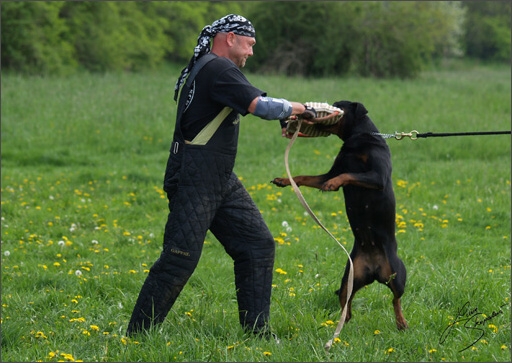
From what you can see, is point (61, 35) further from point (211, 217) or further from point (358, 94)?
point (211, 217)

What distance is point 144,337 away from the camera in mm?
4898

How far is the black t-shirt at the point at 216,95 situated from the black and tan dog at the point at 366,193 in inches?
23.7

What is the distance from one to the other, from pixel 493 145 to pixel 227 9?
41023 mm

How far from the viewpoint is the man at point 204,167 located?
486 centimetres

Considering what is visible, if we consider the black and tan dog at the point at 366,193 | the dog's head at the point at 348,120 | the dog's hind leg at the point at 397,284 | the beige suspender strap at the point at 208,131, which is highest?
the dog's head at the point at 348,120

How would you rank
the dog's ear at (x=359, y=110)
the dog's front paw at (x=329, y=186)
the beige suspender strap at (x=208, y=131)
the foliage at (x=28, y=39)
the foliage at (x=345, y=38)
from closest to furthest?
1. the dog's front paw at (x=329, y=186)
2. the beige suspender strap at (x=208, y=131)
3. the dog's ear at (x=359, y=110)
4. the foliage at (x=28, y=39)
5. the foliage at (x=345, y=38)

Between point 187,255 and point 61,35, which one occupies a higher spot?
point 187,255

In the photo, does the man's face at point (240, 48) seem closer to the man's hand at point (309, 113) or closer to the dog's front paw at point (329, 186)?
the man's hand at point (309, 113)

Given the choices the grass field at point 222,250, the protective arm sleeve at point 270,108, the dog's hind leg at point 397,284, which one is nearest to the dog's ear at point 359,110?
the protective arm sleeve at point 270,108

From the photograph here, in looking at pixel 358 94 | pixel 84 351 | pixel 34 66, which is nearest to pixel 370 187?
pixel 84 351

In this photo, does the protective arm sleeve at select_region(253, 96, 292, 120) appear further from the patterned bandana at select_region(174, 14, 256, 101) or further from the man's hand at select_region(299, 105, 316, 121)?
the patterned bandana at select_region(174, 14, 256, 101)

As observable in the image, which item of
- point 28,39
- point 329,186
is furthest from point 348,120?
point 28,39

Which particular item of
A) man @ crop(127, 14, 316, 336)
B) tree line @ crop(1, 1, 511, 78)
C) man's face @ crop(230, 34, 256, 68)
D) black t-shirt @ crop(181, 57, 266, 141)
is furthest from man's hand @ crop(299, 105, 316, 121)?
tree line @ crop(1, 1, 511, 78)

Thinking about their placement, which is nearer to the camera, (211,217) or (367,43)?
(211,217)
